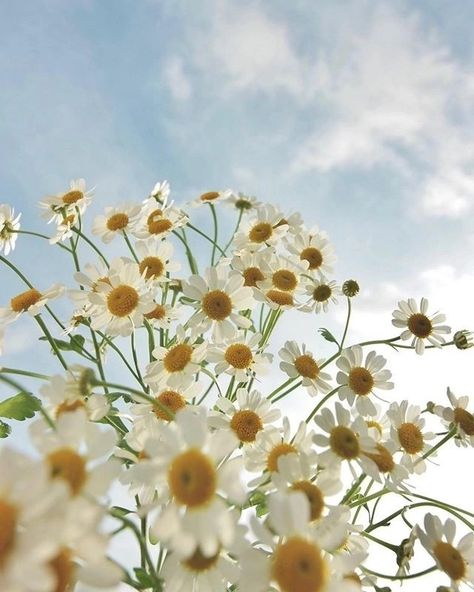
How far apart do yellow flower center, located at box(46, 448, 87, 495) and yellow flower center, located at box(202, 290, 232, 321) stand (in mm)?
572

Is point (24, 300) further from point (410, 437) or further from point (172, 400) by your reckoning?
point (410, 437)

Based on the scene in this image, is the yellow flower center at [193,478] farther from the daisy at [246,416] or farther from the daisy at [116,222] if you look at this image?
the daisy at [116,222]

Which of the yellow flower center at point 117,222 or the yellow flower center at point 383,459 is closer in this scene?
the yellow flower center at point 383,459

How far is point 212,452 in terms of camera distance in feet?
1.78

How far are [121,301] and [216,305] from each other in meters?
0.16

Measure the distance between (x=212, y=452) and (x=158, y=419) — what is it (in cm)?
34

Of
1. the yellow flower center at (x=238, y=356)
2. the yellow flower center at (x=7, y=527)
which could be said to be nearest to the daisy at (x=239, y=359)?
the yellow flower center at (x=238, y=356)

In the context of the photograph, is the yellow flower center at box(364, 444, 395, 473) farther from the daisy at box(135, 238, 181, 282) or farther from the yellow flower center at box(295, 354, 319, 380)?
the daisy at box(135, 238, 181, 282)

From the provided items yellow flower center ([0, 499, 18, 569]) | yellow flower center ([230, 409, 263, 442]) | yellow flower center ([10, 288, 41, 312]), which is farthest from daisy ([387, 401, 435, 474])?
yellow flower center ([0, 499, 18, 569])

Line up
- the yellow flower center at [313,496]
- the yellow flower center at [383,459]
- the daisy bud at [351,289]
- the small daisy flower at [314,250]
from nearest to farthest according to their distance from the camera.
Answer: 1. the yellow flower center at [313,496]
2. the yellow flower center at [383,459]
3. the daisy bud at [351,289]
4. the small daisy flower at [314,250]

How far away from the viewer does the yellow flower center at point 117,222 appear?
1254 mm

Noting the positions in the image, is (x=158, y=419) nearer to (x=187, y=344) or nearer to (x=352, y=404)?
(x=187, y=344)

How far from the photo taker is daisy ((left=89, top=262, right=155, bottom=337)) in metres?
0.97

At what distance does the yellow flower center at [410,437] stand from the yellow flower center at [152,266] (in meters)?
0.47
